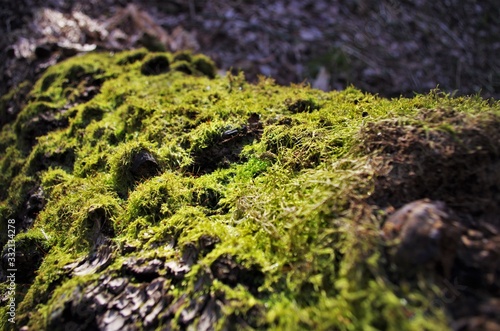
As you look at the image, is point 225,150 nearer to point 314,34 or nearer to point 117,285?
point 117,285

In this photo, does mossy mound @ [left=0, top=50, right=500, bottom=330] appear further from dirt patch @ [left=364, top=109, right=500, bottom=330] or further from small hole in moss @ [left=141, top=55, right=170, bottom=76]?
small hole in moss @ [left=141, top=55, right=170, bottom=76]

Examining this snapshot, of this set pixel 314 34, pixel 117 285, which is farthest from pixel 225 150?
pixel 314 34

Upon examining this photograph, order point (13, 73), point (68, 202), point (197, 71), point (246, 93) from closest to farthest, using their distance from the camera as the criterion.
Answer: point (68, 202), point (246, 93), point (197, 71), point (13, 73)

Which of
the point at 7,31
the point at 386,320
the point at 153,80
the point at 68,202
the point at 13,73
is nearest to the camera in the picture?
the point at 386,320

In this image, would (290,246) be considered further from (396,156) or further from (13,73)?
(13,73)

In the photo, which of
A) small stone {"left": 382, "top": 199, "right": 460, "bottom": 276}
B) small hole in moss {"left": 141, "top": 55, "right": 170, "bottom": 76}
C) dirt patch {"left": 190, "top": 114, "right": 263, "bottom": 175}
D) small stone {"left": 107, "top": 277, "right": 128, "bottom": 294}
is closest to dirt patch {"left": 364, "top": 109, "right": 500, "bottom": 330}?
small stone {"left": 382, "top": 199, "right": 460, "bottom": 276}

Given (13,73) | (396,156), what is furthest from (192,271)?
(13,73)

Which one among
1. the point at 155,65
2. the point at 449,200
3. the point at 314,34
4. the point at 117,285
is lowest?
the point at 314,34
